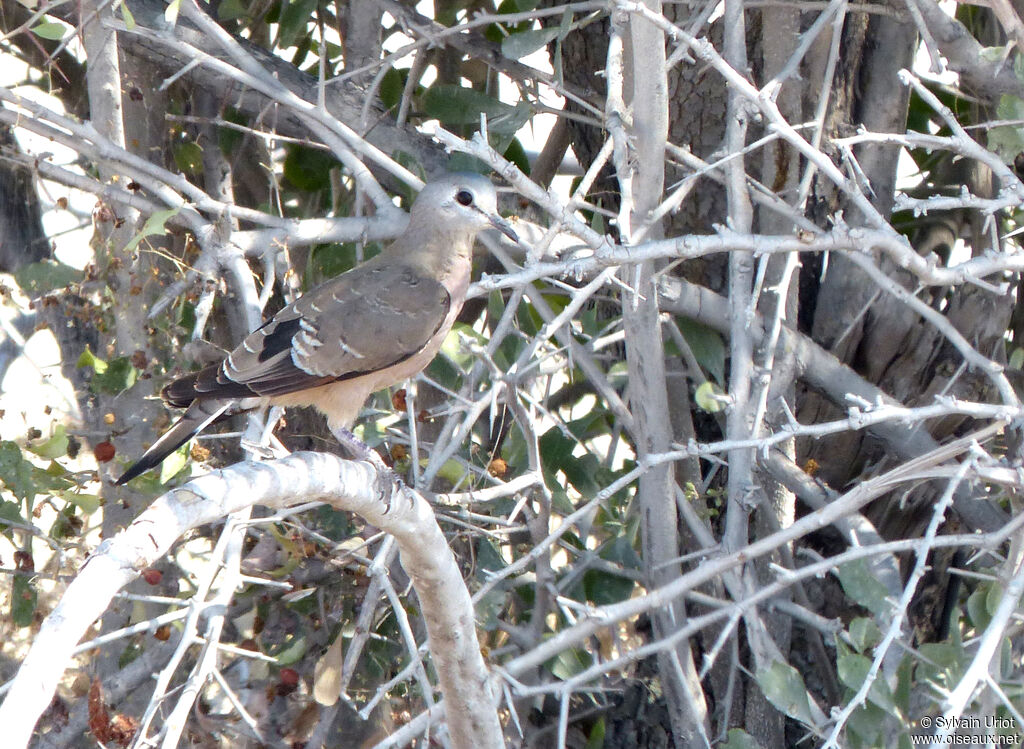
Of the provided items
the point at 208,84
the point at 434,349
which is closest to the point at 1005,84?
the point at 434,349

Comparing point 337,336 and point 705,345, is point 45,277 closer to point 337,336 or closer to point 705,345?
point 337,336

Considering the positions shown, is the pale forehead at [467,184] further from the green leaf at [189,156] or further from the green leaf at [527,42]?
the green leaf at [189,156]

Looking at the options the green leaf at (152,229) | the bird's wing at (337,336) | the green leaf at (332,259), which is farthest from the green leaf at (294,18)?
the green leaf at (152,229)

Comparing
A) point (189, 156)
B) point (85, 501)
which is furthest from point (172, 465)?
point (189, 156)

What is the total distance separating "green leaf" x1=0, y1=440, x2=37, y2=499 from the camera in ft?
9.66

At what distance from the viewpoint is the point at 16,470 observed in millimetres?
2967

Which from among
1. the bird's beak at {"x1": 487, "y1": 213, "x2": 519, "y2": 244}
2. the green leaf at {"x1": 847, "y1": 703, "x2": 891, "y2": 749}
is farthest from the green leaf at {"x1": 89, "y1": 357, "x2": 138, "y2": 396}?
the green leaf at {"x1": 847, "y1": 703, "x2": 891, "y2": 749}

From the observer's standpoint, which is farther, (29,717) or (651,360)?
(651,360)

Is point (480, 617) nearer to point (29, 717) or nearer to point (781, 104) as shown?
point (781, 104)

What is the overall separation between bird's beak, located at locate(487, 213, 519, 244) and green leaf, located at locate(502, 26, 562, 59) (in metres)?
0.45

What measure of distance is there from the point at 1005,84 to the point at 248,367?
213cm

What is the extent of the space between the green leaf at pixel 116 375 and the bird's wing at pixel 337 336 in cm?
39

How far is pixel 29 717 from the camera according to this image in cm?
116

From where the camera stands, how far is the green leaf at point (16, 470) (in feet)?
9.66
